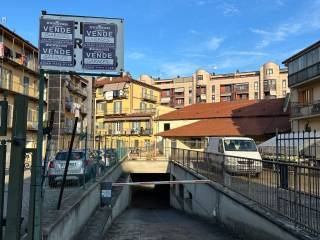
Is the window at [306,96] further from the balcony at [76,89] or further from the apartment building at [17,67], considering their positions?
the balcony at [76,89]

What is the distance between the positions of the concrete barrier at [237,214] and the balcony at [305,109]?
21900mm

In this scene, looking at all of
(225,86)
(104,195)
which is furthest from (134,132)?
(104,195)

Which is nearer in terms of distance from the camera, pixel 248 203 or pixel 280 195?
pixel 280 195

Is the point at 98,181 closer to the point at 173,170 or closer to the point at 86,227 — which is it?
the point at 86,227

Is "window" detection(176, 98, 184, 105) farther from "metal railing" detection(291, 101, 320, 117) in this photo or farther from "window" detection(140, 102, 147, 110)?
"metal railing" detection(291, 101, 320, 117)

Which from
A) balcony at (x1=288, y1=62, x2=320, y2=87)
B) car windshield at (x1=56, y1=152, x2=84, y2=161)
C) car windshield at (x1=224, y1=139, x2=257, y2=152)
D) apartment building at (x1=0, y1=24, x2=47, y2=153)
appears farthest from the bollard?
apartment building at (x1=0, y1=24, x2=47, y2=153)

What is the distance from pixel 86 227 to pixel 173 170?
2195cm

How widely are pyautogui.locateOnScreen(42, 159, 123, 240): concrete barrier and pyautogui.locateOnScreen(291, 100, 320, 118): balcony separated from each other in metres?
30.1

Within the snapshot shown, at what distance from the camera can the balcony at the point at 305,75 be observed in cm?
3881

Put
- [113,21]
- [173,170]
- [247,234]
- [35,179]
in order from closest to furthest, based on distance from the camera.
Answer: [35,179]
[113,21]
[247,234]
[173,170]

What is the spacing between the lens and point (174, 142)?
178 ft

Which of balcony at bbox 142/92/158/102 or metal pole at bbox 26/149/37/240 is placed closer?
metal pole at bbox 26/149/37/240

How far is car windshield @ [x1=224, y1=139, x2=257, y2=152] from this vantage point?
24.7 metres

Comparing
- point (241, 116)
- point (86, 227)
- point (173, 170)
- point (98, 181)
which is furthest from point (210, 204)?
point (241, 116)
